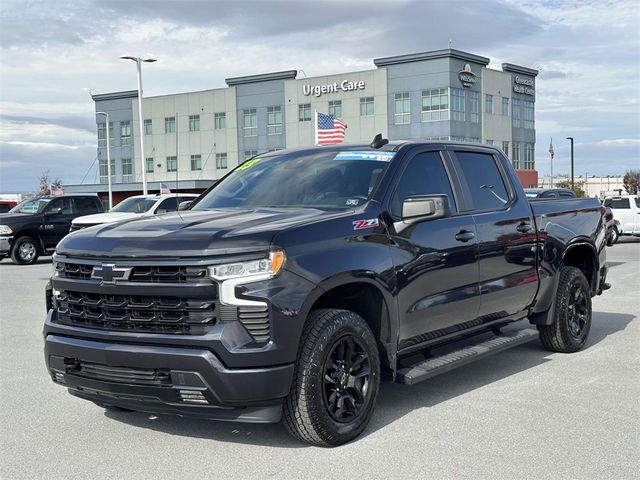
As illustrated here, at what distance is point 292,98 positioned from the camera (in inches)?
2884

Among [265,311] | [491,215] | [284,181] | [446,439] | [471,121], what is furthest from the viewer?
[471,121]

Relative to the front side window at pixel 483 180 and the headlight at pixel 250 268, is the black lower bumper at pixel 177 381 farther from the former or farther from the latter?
the front side window at pixel 483 180

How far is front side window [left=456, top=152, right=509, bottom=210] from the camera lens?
6507mm

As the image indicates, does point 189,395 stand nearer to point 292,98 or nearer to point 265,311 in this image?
point 265,311

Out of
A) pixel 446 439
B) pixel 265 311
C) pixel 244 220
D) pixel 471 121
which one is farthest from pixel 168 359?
pixel 471 121

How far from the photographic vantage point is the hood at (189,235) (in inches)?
178

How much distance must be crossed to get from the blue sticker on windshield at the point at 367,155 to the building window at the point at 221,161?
240 ft

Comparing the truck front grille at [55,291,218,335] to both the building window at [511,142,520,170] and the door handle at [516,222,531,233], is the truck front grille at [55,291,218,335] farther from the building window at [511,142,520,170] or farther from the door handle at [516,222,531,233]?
the building window at [511,142,520,170]

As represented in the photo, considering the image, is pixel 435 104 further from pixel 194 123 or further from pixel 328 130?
pixel 328 130

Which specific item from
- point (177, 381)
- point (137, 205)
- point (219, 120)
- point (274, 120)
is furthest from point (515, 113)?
point (177, 381)

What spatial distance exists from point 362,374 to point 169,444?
1.29 m

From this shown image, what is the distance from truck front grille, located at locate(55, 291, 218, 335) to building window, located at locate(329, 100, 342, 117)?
6633cm

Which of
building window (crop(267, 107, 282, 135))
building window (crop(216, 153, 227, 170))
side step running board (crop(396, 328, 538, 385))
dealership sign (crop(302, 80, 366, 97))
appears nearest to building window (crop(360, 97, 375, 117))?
dealership sign (crop(302, 80, 366, 97))

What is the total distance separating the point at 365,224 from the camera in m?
5.18
